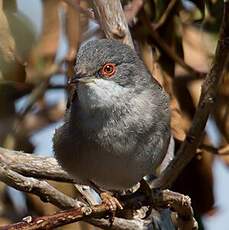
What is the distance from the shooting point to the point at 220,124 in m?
5.91

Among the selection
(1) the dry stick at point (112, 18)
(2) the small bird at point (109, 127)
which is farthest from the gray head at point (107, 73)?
(1) the dry stick at point (112, 18)

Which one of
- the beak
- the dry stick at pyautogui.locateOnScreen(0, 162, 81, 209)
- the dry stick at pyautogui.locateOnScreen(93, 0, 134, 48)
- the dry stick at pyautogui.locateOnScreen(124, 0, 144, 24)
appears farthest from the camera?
the dry stick at pyautogui.locateOnScreen(124, 0, 144, 24)

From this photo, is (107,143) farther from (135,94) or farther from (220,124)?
(220,124)

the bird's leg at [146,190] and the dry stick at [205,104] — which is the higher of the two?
the dry stick at [205,104]

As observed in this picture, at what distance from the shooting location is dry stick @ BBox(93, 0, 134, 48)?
5148mm

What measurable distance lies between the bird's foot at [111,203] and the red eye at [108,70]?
0.66 m

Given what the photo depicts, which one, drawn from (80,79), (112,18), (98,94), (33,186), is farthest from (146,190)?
(112,18)

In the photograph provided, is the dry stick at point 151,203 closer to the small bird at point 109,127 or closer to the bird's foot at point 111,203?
the bird's foot at point 111,203

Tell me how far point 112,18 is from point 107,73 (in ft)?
1.39

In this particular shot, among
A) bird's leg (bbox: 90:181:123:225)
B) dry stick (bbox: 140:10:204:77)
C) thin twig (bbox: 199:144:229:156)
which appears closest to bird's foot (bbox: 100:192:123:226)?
bird's leg (bbox: 90:181:123:225)

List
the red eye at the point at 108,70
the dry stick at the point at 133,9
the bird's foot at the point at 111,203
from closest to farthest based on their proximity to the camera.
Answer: the bird's foot at the point at 111,203
the red eye at the point at 108,70
the dry stick at the point at 133,9

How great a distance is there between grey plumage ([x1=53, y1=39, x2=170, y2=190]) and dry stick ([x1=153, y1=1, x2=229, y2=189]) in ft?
0.57

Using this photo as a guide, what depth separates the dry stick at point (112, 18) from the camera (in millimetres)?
5148

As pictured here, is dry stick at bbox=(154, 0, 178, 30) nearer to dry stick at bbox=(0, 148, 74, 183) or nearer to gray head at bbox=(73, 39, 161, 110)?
gray head at bbox=(73, 39, 161, 110)
